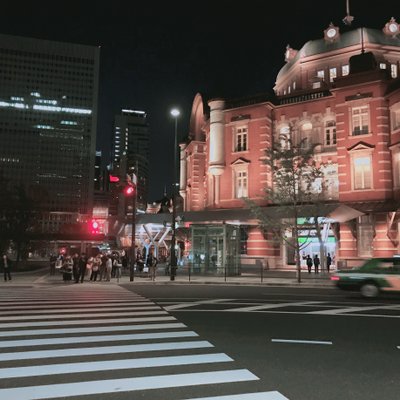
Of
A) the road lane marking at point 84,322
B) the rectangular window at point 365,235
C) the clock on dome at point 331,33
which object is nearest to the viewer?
the road lane marking at point 84,322

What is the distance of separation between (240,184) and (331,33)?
18138 mm

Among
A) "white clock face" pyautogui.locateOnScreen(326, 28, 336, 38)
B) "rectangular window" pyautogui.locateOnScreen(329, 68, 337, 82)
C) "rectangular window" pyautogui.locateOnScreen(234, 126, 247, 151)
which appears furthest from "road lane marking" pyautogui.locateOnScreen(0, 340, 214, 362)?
"white clock face" pyautogui.locateOnScreen(326, 28, 336, 38)

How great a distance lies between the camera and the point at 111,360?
685cm

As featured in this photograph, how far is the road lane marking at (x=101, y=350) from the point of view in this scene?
7129mm

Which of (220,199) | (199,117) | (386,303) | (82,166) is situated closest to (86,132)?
(82,166)

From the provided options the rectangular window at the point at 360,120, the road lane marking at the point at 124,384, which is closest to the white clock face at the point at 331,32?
the rectangular window at the point at 360,120

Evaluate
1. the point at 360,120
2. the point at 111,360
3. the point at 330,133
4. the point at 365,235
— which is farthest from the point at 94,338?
the point at 330,133

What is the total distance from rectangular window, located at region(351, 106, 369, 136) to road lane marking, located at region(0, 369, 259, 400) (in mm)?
29595

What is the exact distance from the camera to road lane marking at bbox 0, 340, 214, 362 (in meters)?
7.13

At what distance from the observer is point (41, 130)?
468ft

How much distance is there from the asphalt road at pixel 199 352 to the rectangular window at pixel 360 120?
22061 millimetres

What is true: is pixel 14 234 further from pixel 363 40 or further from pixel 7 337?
pixel 363 40

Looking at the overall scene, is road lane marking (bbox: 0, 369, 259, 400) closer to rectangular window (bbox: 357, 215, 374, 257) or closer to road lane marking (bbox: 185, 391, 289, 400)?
road lane marking (bbox: 185, 391, 289, 400)

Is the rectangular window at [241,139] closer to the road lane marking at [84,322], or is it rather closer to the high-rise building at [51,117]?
the road lane marking at [84,322]
